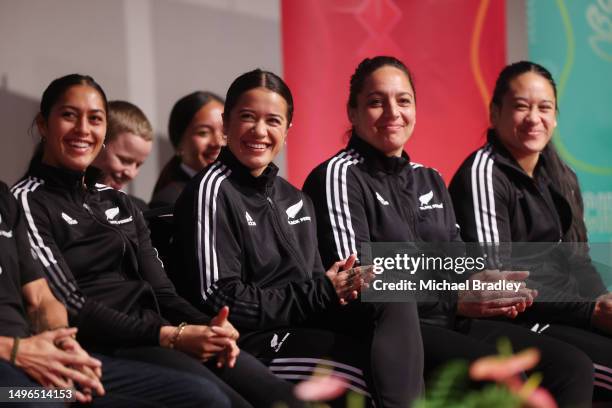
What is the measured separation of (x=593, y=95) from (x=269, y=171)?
2525 mm

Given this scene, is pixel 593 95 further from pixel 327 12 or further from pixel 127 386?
pixel 127 386

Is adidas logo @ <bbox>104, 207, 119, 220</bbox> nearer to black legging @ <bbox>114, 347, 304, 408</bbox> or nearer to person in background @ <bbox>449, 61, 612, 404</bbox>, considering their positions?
black legging @ <bbox>114, 347, 304, 408</bbox>

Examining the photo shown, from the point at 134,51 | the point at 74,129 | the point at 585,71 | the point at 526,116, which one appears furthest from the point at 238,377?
the point at 585,71

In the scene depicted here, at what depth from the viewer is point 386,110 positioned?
115 inches

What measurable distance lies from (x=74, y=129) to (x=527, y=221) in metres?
1.58

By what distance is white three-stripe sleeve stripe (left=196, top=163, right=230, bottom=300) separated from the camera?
96.0 inches

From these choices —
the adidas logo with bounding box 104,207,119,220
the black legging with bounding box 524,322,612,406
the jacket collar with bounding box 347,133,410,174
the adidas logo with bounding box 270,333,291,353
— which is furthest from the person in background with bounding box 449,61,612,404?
the adidas logo with bounding box 104,207,119,220

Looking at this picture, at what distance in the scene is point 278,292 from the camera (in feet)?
8.11

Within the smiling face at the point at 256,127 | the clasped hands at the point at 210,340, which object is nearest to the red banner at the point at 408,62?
the smiling face at the point at 256,127

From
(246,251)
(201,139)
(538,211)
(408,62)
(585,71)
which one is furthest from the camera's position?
(585,71)

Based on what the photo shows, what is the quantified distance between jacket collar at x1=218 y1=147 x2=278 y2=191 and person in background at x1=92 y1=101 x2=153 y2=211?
0.81 m

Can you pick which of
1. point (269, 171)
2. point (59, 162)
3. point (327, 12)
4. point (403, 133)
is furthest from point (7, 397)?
point (327, 12)

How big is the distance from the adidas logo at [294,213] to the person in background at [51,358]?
686 millimetres

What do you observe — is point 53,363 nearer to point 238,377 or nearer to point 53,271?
point 53,271
